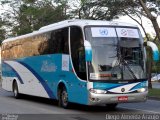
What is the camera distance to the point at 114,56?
15922 millimetres

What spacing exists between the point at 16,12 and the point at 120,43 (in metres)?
35.7

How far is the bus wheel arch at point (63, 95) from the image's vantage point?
17.9 m

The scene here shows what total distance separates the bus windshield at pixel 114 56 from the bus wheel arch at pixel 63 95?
101 inches

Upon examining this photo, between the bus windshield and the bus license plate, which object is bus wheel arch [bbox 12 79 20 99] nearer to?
the bus windshield

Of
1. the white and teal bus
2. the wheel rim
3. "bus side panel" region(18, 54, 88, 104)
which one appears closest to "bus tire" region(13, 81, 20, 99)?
"bus side panel" region(18, 54, 88, 104)

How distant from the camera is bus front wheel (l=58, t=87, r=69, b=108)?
17848 mm

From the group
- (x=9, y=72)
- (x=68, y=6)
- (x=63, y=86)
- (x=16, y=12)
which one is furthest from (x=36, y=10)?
(x=63, y=86)

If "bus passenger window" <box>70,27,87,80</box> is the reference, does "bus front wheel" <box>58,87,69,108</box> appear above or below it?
below

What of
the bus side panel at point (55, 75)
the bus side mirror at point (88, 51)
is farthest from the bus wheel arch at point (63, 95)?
the bus side mirror at point (88, 51)

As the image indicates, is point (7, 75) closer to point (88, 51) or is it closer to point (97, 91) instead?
point (97, 91)

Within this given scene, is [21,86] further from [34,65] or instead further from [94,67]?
[94,67]

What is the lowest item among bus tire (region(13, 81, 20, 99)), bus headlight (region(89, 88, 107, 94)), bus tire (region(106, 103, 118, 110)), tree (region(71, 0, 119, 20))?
bus tire (region(106, 103, 118, 110))

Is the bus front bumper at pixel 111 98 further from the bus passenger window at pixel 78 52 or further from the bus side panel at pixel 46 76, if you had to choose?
the bus passenger window at pixel 78 52

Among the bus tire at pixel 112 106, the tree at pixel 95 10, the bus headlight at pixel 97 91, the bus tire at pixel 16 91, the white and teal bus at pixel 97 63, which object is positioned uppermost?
the tree at pixel 95 10
